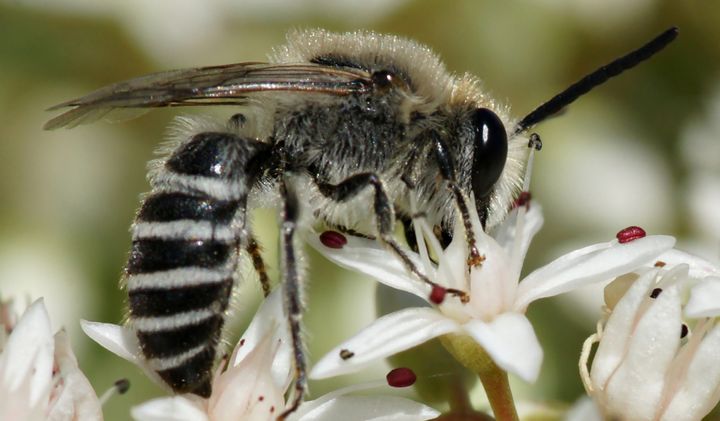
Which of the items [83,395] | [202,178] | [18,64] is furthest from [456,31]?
[83,395]

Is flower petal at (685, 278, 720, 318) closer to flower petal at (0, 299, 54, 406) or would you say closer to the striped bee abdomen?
the striped bee abdomen

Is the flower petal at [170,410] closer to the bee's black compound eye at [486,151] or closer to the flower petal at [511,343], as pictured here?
the flower petal at [511,343]

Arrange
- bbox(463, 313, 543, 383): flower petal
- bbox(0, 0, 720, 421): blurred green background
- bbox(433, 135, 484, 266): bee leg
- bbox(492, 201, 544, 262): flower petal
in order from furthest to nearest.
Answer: bbox(0, 0, 720, 421): blurred green background
bbox(492, 201, 544, 262): flower petal
bbox(433, 135, 484, 266): bee leg
bbox(463, 313, 543, 383): flower petal

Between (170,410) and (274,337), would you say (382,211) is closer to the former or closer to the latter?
(274,337)

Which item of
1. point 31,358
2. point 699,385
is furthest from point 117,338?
point 699,385

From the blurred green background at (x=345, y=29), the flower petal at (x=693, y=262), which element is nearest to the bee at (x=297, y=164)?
the flower petal at (x=693, y=262)

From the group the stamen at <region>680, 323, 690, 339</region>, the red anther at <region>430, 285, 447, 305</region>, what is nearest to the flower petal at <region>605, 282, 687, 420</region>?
the stamen at <region>680, 323, 690, 339</region>
